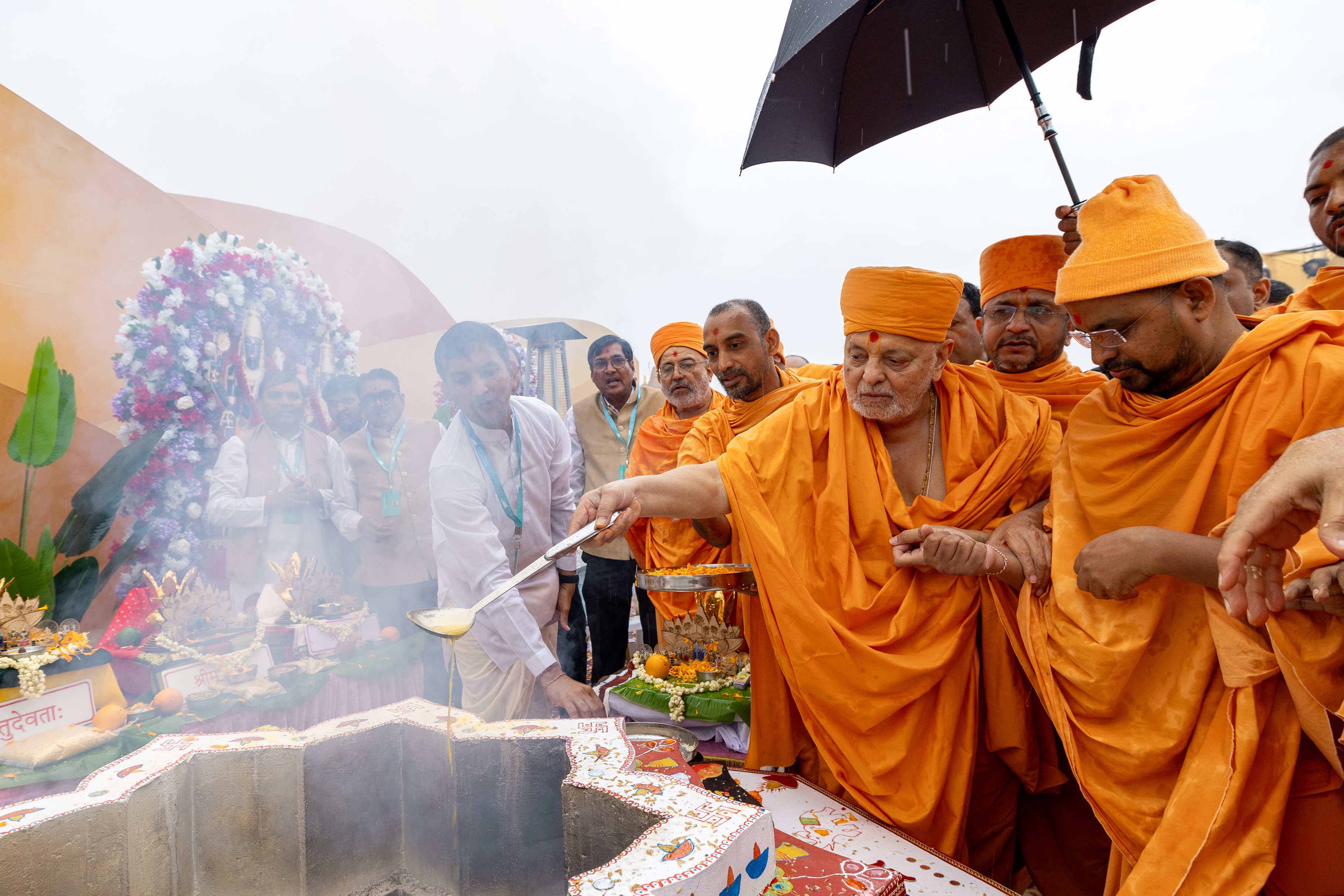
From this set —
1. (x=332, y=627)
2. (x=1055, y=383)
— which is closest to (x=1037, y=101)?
(x=1055, y=383)

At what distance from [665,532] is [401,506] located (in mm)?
1852

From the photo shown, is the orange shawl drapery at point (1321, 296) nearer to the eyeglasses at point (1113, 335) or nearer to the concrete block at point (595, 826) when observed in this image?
the eyeglasses at point (1113, 335)

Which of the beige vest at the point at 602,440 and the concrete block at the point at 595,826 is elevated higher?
the beige vest at the point at 602,440

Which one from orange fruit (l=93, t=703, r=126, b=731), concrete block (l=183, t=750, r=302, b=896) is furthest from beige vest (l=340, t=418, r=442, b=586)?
concrete block (l=183, t=750, r=302, b=896)

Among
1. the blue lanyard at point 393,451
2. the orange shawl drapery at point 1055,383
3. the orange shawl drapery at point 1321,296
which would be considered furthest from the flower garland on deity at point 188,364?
the orange shawl drapery at point 1321,296

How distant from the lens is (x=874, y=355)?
258cm

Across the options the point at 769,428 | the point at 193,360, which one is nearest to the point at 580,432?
the point at 193,360

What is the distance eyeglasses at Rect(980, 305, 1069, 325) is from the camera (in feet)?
9.90

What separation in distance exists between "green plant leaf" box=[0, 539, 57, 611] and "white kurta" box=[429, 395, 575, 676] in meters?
1.86

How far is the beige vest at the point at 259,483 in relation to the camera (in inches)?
168

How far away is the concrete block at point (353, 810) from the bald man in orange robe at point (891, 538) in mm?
892

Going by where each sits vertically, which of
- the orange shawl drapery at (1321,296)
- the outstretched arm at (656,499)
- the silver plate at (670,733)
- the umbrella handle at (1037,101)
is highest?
the umbrella handle at (1037,101)

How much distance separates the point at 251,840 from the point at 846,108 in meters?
3.55

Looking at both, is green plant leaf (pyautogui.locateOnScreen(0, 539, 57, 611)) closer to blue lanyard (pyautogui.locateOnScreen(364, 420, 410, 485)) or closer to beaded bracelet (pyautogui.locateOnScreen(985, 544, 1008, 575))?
blue lanyard (pyautogui.locateOnScreen(364, 420, 410, 485))
